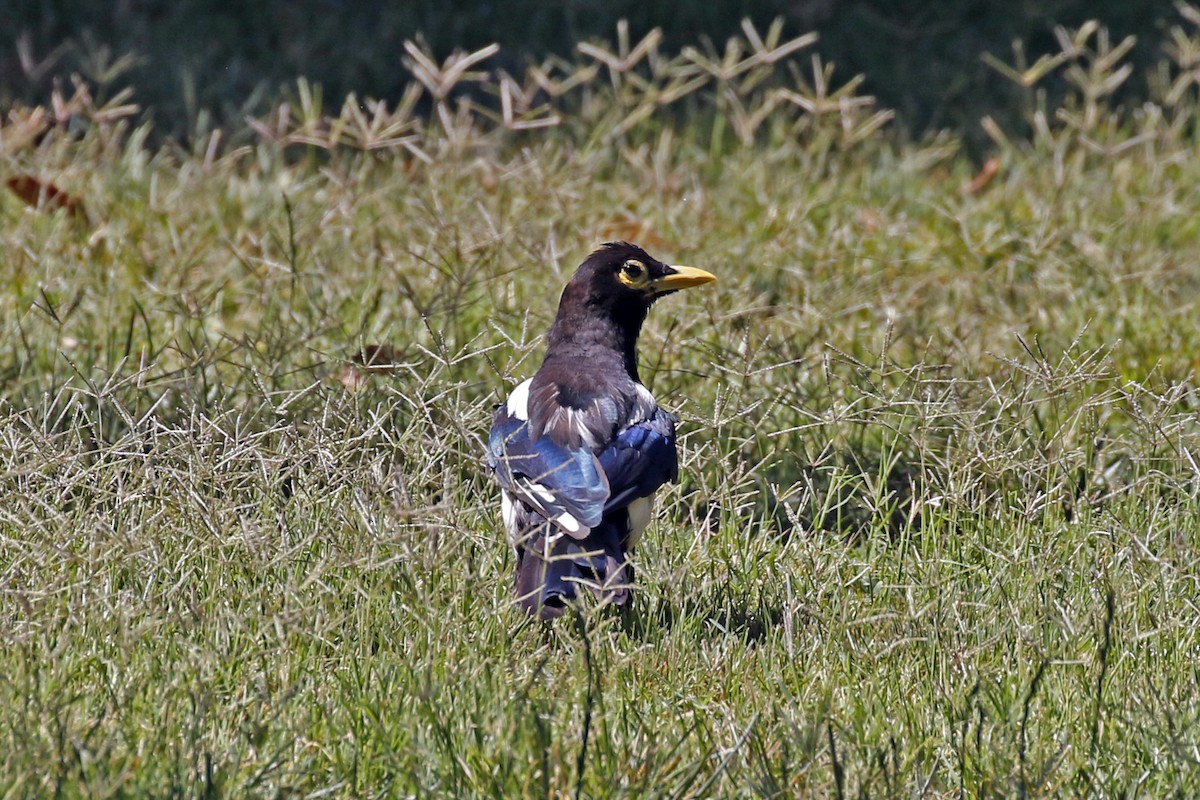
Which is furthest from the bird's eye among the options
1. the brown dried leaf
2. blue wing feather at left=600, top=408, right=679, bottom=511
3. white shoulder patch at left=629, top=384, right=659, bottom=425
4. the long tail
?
the brown dried leaf

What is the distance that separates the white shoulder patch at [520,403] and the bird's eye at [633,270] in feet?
1.47

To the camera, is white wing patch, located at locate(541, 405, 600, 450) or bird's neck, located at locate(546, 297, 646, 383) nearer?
white wing patch, located at locate(541, 405, 600, 450)

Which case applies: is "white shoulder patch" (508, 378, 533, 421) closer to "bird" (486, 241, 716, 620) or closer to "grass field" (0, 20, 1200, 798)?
"bird" (486, 241, 716, 620)

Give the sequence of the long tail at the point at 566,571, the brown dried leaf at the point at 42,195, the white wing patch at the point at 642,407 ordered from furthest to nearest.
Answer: the brown dried leaf at the point at 42,195, the white wing patch at the point at 642,407, the long tail at the point at 566,571

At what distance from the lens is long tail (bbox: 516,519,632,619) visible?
3488 mm

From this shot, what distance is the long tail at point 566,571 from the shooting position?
11.4ft

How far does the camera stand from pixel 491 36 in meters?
8.30

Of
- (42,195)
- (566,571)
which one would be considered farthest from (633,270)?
(42,195)

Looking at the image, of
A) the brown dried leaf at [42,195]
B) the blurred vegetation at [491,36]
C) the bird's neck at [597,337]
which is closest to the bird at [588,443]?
the bird's neck at [597,337]

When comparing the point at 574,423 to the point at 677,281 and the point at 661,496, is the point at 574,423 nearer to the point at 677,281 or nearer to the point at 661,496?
the point at 661,496

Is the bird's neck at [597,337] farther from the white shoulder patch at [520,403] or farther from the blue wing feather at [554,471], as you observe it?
the blue wing feather at [554,471]

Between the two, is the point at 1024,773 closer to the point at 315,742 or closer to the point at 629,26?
the point at 315,742

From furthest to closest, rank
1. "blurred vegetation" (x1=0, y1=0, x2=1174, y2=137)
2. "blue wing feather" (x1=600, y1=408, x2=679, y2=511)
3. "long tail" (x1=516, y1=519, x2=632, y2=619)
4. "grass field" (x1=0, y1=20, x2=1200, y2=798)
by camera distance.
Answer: "blurred vegetation" (x1=0, y1=0, x2=1174, y2=137), "blue wing feather" (x1=600, y1=408, x2=679, y2=511), "long tail" (x1=516, y1=519, x2=632, y2=619), "grass field" (x1=0, y1=20, x2=1200, y2=798)

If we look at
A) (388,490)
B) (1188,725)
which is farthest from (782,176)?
(1188,725)
